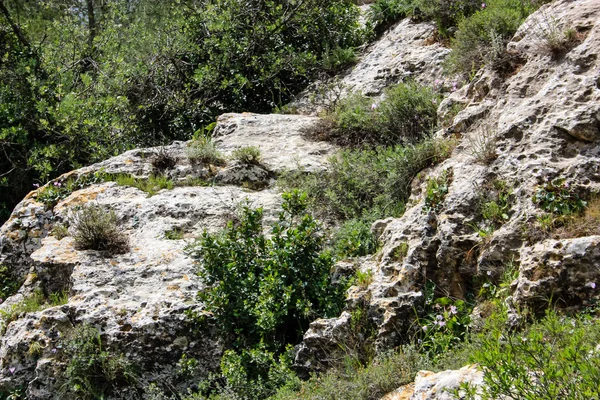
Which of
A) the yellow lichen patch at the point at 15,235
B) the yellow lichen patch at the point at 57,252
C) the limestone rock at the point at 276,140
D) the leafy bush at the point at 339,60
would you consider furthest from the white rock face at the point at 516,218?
the leafy bush at the point at 339,60

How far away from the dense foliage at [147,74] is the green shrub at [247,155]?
2.27 meters

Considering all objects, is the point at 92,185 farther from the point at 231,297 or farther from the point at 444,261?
the point at 444,261

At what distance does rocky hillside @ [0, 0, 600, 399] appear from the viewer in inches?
190

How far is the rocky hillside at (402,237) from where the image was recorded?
483 centimetres

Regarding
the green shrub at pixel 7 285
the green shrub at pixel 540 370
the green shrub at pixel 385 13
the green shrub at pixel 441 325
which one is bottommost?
the green shrub at pixel 441 325

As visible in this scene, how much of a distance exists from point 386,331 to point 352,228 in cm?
144

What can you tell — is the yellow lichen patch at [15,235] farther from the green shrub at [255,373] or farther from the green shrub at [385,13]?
the green shrub at [385,13]

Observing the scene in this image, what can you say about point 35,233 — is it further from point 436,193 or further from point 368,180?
point 436,193

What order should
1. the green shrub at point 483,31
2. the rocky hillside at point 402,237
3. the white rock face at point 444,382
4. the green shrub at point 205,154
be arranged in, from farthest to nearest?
the green shrub at point 205,154, the green shrub at point 483,31, the rocky hillside at point 402,237, the white rock face at point 444,382

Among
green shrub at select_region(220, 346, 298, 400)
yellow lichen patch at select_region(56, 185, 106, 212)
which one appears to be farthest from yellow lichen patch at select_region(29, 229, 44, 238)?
green shrub at select_region(220, 346, 298, 400)

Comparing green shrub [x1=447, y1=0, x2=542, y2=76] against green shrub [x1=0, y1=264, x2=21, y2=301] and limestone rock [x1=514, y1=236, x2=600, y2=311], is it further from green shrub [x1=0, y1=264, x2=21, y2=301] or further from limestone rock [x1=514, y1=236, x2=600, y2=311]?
green shrub [x1=0, y1=264, x2=21, y2=301]

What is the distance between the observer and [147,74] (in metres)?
9.94

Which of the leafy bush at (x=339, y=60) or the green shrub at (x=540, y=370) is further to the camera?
the leafy bush at (x=339, y=60)

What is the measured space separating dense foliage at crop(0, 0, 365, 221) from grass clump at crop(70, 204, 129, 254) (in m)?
2.70
